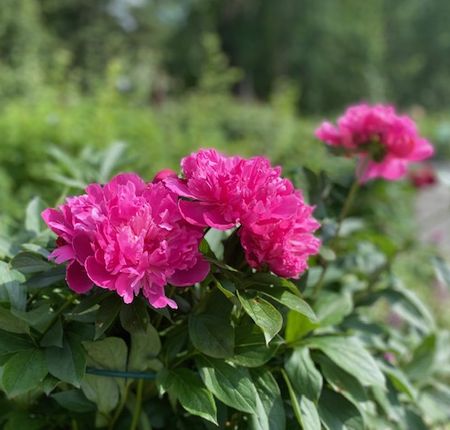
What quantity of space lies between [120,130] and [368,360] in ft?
10.5

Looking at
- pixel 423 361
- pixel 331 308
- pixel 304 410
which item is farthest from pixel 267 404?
pixel 423 361

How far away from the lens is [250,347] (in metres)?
1.03

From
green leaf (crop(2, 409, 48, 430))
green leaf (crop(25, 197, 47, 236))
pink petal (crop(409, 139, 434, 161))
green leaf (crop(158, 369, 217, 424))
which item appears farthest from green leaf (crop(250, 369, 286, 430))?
pink petal (crop(409, 139, 434, 161))

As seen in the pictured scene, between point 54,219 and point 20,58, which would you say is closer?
point 54,219

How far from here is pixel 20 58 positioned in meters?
7.38

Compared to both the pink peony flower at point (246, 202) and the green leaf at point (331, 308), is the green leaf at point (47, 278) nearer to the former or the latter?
the pink peony flower at point (246, 202)

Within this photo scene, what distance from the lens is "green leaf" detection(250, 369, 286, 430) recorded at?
1.02m

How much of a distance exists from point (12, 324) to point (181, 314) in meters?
0.29

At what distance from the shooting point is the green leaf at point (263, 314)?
895 millimetres

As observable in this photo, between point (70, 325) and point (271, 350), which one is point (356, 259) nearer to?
point (271, 350)

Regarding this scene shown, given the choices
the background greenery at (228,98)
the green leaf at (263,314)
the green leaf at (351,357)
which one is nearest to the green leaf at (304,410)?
the green leaf at (351,357)

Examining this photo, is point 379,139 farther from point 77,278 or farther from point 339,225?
point 77,278

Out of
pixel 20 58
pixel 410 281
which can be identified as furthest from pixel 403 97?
pixel 410 281

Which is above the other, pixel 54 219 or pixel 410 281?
pixel 54 219
